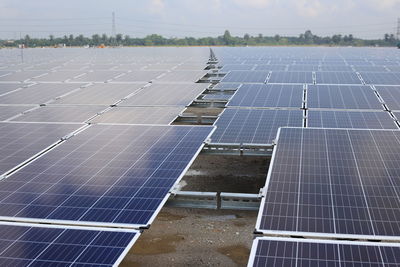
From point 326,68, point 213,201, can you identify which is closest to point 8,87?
point 213,201

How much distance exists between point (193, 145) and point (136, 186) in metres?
3.59

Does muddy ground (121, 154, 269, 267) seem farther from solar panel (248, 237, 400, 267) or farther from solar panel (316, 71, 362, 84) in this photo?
solar panel (316, 71, 362, 84)

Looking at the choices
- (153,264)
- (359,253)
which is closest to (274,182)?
(359,253)

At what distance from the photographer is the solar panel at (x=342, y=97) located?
70.4 feet

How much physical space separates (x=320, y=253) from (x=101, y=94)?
69.8 feet

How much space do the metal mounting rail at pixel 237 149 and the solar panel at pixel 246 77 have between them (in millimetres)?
16696

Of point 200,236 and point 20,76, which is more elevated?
point 20,76

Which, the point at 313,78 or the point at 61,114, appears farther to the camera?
the point at 313,78

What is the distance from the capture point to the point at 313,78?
31828 millimetres

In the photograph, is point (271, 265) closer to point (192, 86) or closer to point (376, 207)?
Answer: point (376, 207)

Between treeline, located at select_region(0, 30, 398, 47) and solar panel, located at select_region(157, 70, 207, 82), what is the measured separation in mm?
103541

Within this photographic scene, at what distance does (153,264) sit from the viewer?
495 inches

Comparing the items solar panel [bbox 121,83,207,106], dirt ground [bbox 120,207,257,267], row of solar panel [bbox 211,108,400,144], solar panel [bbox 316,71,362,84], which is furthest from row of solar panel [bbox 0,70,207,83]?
dirt ground [bbox 120,207,257,267]

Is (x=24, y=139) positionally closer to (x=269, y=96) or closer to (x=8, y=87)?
(x=269, y=96)
